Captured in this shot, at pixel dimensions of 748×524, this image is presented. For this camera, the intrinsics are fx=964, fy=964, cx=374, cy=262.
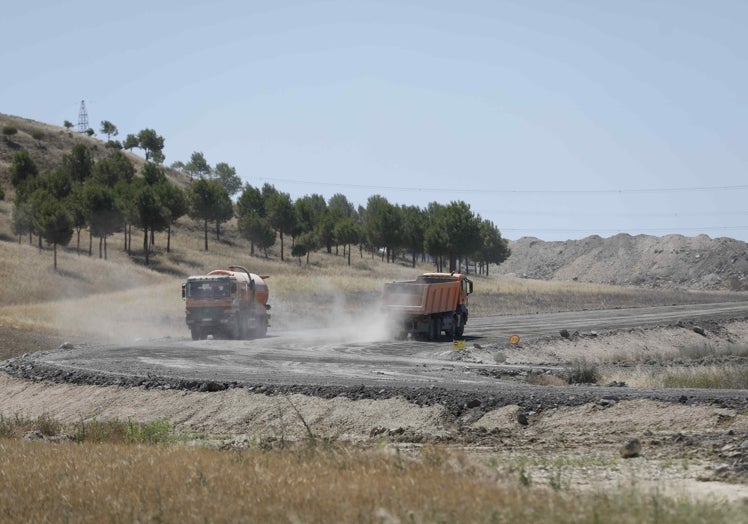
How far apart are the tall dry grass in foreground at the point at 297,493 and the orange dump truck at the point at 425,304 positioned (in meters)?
30.1

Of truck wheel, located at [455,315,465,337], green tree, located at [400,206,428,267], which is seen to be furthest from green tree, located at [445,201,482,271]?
truck wheel, located at [455,315,465,337]

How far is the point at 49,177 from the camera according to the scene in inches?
4232

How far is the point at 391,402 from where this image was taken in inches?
756

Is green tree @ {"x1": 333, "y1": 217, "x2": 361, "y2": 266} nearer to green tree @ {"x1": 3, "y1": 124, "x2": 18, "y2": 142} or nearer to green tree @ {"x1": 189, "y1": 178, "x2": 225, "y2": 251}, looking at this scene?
green tree @ {"x1": 189, "y1": 178, "x2": 225, "y2": 251}

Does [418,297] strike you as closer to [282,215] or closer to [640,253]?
[282,215]

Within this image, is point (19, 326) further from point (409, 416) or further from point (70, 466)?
point (70, 466)

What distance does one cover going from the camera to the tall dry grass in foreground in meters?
7.59

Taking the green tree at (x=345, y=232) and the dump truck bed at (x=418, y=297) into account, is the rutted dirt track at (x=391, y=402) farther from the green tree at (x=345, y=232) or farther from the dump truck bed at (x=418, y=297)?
the green tree at (x=345, y=232)

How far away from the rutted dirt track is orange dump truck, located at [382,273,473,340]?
3600mm

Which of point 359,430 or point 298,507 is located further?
point 359,430

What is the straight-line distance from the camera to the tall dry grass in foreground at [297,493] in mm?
7590

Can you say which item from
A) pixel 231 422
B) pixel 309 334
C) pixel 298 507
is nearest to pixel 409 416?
pixel 231 422

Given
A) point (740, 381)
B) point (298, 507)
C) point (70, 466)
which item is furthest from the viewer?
point (740, 381)

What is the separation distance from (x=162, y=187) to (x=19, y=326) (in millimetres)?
55017
